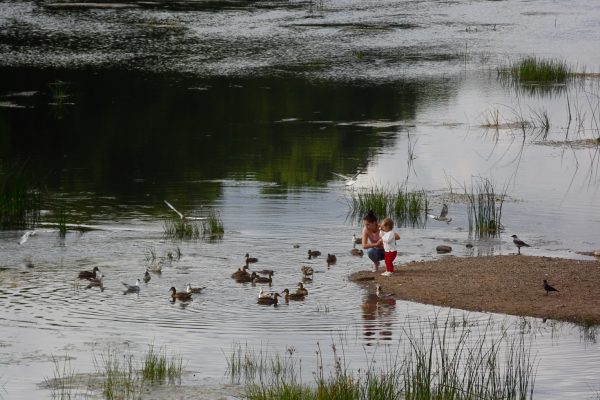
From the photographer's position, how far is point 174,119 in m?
40.8

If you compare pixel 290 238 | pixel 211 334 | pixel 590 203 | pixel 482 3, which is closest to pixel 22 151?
pixel 290 238

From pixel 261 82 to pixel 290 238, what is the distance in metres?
23.8

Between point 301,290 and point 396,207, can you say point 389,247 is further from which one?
point 396,207

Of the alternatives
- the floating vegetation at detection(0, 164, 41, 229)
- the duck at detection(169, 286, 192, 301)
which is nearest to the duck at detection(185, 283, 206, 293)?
the duck at detection(169, 286, 192, 301)

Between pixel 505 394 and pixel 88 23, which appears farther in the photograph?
pixel 88 23

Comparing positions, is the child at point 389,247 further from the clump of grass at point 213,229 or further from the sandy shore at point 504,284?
the clump of grass at point 213,229

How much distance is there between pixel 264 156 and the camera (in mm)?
34031

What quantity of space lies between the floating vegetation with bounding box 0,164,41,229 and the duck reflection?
9.04 metres

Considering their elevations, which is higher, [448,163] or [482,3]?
[482,3]

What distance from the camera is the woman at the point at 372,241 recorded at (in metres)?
20.2

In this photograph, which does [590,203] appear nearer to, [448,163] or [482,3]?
[448,163]

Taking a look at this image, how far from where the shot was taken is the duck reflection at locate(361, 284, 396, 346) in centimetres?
1633

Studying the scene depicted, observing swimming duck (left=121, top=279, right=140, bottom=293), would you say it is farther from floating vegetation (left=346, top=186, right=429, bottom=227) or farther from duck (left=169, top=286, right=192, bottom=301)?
floating vegetation (left=346, top=186, right=429, bottom=227)

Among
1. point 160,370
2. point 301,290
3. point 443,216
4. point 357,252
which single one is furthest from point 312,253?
point 160,370
